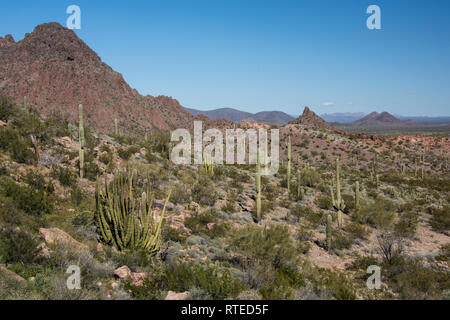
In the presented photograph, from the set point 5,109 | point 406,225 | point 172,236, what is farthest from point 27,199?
point 406,225

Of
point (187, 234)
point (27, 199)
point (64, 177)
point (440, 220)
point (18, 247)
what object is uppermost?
point (64, 177)

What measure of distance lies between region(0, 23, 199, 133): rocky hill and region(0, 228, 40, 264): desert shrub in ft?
147

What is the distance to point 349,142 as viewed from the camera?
40.5m

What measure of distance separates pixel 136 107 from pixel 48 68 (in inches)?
695

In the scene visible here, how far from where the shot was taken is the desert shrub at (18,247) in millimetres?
5180

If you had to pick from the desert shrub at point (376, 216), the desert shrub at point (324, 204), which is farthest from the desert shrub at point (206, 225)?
the desert shrub at point (376, 216)

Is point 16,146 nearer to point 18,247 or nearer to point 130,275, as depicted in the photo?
point 18,247

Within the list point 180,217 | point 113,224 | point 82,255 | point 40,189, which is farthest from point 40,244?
point 180,217

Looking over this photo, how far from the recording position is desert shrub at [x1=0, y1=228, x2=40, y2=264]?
5.18 meters

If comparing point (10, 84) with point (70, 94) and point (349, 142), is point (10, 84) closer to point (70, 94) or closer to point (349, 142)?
point (70, 94)

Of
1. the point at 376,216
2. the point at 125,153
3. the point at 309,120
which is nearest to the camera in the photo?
the point at 376,216

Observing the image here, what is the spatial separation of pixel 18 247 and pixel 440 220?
53.1 feet

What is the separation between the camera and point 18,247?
521 centimetres

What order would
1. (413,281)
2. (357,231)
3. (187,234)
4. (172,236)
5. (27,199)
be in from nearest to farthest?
(413,281)
(27,199)
(172,236)
(187,234)
(357,231)
